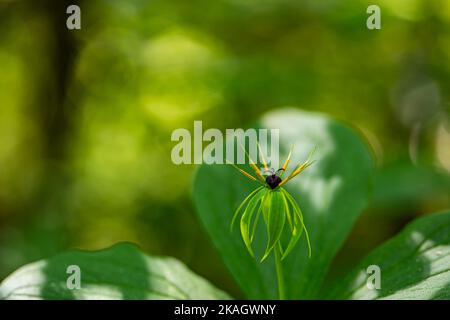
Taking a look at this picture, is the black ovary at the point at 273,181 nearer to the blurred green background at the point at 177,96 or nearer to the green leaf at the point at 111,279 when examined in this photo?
the green leaf at the point at 111,279

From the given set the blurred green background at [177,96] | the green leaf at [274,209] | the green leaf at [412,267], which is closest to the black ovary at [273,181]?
the green leaf at [274,209]

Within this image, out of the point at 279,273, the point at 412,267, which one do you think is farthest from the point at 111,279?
the point at 412,267

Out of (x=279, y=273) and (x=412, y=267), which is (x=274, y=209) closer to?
(x=279, y=273)

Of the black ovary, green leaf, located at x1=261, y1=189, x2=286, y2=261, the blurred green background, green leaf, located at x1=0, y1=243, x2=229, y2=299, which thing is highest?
the blurred green background

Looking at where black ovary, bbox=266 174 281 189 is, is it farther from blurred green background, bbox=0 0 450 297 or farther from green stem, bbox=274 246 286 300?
blurred green background, bbox=0 0 450 297

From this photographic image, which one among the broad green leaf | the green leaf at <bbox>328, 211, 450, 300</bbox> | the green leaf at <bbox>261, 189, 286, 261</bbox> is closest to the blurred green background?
the broad green leaf

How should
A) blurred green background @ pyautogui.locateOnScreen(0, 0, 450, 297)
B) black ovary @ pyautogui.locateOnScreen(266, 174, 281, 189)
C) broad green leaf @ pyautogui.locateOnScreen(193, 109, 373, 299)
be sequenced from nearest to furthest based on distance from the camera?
black ovary @ pyautogui.locateOnScreen(266, 174, 281, 189) < broad green leaf @ pyautogui.locateOnScreen(193, 109, 373, 299) < blurred green background @ pyautogui.locateOnScreen(0, 0, 450, 297)
